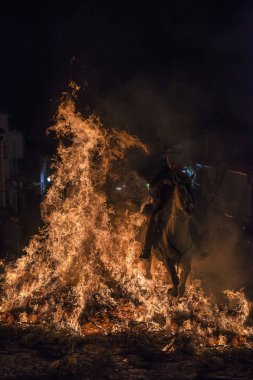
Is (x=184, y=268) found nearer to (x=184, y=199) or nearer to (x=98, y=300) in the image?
(x=184, y=199)

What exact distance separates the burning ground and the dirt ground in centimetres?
2

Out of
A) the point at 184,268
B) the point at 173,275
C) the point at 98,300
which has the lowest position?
the point at 98,300

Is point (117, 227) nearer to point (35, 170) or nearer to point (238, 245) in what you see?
point (238, 245)

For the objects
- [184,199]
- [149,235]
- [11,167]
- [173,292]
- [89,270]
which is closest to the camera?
[184,199]

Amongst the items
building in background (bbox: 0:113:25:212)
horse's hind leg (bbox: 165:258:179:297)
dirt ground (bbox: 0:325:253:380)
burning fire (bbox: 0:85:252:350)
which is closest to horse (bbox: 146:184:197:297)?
horse's hind leg (bbox: 165:258:179:297)

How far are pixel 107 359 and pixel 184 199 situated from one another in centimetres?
308

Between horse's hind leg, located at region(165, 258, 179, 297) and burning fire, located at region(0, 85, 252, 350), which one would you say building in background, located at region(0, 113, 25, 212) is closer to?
burning fire, located at region(0, 85, 252, 350)

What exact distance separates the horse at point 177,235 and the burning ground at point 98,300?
1.96 feet

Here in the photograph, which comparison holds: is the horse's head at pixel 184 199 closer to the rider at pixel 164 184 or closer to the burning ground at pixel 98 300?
the rider at pixel 164 184

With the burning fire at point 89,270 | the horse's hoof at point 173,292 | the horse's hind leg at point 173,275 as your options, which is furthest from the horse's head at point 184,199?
the burning fire at point 89,270

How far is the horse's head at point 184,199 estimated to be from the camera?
8227 millimetres

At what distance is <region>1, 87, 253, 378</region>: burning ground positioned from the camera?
6.93 metres

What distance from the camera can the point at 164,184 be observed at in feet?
28.3

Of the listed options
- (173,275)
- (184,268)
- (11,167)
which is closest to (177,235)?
(184,268)
